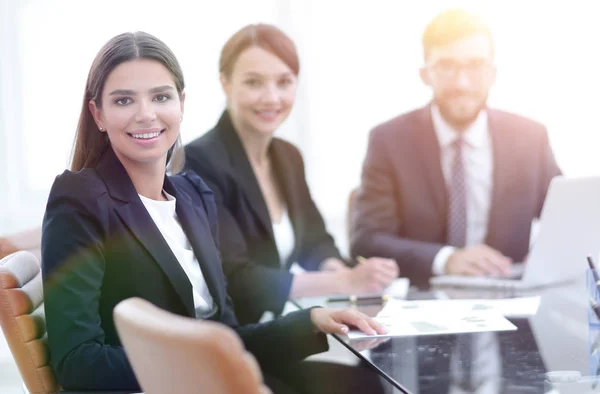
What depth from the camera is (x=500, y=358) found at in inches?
55.4

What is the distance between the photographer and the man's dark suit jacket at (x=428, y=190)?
2.65 meters

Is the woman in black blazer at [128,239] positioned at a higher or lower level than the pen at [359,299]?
higher

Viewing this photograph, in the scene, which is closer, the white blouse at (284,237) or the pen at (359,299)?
the pen at (359,299)

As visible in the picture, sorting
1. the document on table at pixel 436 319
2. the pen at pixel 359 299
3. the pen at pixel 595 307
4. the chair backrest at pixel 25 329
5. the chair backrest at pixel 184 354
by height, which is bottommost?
the pen at pixel 359 299

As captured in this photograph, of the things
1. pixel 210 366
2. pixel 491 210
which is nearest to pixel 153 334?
pixel 210 366

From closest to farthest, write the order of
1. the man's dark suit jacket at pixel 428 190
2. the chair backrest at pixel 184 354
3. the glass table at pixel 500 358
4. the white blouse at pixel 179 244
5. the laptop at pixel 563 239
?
1. the chair backrest at pixel 184 354
2. the glass table at pixel 500 358
3. the white blouse at pixel 179 244
4. the laptop at pixel 563 239
5. the man's dark suit jacket at pixel 428 190

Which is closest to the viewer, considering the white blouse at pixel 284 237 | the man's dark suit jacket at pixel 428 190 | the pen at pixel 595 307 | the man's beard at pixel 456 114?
the pen at pixel 595 307

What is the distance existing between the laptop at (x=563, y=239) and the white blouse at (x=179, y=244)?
895 mm

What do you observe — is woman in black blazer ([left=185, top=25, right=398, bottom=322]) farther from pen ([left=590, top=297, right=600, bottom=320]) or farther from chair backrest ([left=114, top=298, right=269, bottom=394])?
chair backrest ([left=114, top=298, right=269, bottom=394])

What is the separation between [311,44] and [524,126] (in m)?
2.11

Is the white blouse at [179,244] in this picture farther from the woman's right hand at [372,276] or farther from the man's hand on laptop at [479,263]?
the man's hand on laptop at [479,263]

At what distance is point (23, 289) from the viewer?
146cm

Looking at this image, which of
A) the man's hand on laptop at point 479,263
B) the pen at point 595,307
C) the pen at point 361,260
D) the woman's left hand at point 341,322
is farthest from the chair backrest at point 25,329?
the man's hand on laptop at point 479,263

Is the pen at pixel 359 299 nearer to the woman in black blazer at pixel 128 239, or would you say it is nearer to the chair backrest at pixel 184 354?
the woman in black blazer at pixel 128 239
